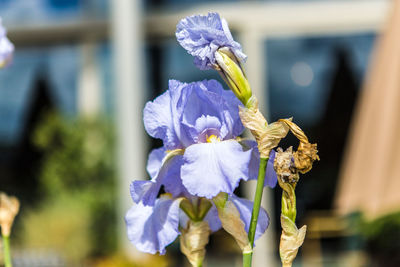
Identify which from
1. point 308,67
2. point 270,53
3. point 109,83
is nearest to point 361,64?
point 308,67

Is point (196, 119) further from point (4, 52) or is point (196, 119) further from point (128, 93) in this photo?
point (128, 93)

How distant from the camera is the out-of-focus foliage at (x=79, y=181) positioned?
4875 millimetres

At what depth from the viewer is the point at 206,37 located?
51 cm

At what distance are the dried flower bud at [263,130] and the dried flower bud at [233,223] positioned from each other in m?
0.06

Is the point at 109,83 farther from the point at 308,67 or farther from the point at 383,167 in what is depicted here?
the point at 383,167

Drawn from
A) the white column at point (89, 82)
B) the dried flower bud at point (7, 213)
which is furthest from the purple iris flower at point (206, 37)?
the white column at point (89, 82)

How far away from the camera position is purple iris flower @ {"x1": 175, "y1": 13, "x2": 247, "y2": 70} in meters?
0.50

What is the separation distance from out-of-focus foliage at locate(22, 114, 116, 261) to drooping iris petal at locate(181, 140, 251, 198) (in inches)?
176

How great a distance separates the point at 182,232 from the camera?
55 cm

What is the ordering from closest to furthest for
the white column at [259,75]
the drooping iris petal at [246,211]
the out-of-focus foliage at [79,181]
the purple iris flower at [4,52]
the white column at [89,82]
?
the drooping iris petal at [246,211] → the purple iris flower at [4,52] → the out-of-focus foliage at [79,181] → the white column at [259,75] → the white column at [89,82]

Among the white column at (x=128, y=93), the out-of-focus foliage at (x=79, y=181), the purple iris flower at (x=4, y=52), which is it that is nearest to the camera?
the purple iris flower at (x=4, y=52)

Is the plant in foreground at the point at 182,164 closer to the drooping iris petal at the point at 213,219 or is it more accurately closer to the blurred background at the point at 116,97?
the drooping iris petal at the point at 213,219

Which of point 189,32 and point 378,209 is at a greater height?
point 189,32

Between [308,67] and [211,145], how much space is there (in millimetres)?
5231
